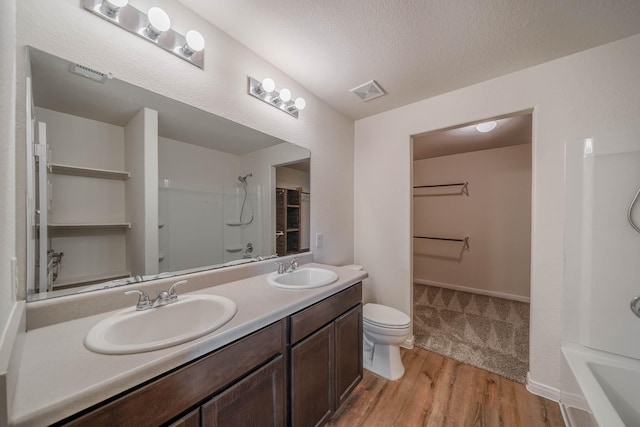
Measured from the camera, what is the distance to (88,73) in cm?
92

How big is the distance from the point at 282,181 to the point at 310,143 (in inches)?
18.5

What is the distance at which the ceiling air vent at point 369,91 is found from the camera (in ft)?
6.02

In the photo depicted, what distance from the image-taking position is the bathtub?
41.5 inches

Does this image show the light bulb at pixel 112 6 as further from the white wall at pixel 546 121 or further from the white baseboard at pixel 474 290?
the white baseboard at pixel 474 290

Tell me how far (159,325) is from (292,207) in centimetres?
114

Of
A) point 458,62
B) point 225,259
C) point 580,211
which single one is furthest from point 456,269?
point 225,259

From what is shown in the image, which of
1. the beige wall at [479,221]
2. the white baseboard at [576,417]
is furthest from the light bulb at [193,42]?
the beige wall at [479,221]

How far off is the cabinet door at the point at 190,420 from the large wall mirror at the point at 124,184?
0.63 meters

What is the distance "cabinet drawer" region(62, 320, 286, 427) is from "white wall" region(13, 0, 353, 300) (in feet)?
2.18

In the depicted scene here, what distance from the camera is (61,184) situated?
88 centimetres

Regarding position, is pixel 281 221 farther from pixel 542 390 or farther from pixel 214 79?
pixel 542 390

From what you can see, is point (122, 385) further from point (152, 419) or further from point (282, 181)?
point (282, 181)

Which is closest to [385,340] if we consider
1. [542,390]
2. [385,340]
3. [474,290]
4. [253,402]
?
[385,340]

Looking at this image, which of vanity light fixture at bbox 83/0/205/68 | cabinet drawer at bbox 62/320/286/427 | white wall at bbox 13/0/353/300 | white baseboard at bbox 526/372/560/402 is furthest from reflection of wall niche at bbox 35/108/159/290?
white baseboard at bbox 526/372/560/402
